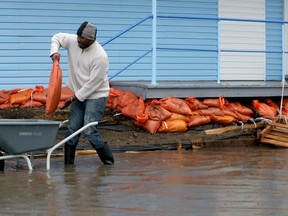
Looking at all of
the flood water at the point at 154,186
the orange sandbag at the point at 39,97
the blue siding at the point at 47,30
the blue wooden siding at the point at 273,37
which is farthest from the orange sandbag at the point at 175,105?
the blue wooden siding at the point at 273,37

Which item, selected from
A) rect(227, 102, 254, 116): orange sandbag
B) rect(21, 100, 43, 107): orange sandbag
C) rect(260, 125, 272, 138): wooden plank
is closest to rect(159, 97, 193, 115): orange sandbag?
rect(227, 102, 254, 116): orange sandbag

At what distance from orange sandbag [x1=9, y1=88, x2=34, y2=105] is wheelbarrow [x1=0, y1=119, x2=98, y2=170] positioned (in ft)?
11.1

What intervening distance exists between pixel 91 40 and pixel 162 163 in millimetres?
1930

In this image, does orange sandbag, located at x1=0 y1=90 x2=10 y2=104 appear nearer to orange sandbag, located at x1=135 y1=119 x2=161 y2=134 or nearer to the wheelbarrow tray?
orange sandbag, located at x1=135 y1=119 x2=161 y2=134

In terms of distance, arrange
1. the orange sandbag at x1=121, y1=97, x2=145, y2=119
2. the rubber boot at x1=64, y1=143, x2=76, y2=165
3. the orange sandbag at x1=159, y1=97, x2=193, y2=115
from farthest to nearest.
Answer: the orange sandbag at x1=159, y1=97, x2=193, y2=115 < the orange sandbag at x1=121, y1=97, x2=145, y2=119 < the rubber boot at x1=64, y1=143, x2=76, y2=165

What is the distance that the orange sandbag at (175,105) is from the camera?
11.6 meters

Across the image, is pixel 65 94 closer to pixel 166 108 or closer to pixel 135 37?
pixel 166 108

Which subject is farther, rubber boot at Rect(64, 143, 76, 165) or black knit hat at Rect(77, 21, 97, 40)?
rubber boot at Rect(64, 143, 76, 165)

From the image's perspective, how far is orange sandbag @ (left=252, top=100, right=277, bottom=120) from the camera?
12.4 metres

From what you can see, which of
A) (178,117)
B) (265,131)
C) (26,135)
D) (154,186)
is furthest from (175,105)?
(154,186)

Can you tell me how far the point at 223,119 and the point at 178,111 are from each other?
88 centimetres

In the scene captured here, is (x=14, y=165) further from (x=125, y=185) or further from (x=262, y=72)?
(x=262, y=72)

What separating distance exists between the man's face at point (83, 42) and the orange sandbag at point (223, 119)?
3.70 m

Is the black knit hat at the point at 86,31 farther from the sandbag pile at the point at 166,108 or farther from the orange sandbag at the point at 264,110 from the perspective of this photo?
the orange sandbag at the point at 264,110
